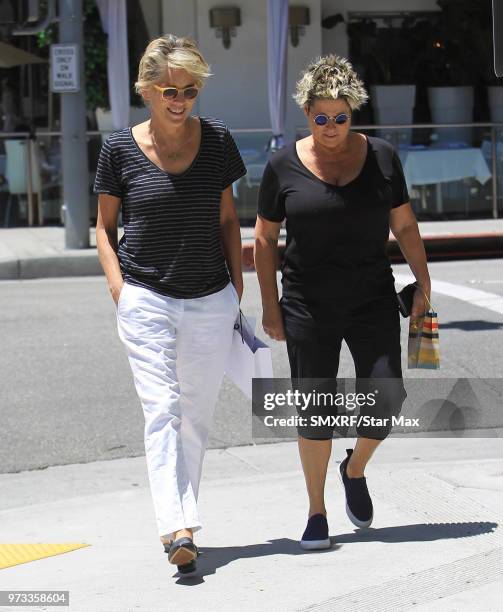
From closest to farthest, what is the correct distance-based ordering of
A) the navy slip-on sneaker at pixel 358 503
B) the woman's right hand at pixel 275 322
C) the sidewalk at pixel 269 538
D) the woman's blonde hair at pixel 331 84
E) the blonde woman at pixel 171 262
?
the sidewalk at pixel 269 538 → the blonde woman at pixel 171 262 → the woman's blonde hair at pixel 331 84 → the woman's right hand at pixel 275 322 → the navy slip-on sneaker at pixel 358 503

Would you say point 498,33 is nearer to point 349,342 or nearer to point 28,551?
point 349,342

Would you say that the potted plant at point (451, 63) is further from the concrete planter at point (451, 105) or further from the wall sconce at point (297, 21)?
the wall sconce at point (297, 21)

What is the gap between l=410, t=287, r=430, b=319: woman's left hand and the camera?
4996 mm

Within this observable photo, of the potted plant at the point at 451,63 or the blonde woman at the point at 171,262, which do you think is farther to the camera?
the potted plant at the point at 451,63

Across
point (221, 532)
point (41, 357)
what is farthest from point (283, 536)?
point (41, 357)

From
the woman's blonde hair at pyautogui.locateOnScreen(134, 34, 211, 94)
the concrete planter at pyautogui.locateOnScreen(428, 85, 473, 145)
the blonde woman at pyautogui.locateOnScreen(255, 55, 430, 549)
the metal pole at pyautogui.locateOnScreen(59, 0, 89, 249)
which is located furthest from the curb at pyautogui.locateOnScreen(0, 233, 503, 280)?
the woman's blonde hair at pyautogui.locateOnScreen(134, 34, 211, 94)

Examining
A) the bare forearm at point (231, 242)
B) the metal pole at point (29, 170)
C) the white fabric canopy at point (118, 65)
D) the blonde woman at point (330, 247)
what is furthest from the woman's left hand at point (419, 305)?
the metal pole at point (29, 170)

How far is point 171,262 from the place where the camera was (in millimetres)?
4703

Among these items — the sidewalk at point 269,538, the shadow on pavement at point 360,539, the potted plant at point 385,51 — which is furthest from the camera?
the potted plant at point 385,51

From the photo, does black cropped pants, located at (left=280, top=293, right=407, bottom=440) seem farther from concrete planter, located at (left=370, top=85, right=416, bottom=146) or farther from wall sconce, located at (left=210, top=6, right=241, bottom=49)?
wall sconce, located at (left=210, top=6, right=241, bottom=49)

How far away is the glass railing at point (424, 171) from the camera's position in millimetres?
17625

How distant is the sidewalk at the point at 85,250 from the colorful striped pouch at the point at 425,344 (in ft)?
32.1

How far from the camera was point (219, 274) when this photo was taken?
4.80 m

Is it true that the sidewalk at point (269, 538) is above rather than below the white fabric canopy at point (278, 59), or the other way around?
below
